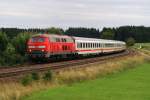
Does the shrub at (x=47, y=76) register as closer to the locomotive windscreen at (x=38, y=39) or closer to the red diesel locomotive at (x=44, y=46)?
the red diesel locomotive at (x=44, y=46)

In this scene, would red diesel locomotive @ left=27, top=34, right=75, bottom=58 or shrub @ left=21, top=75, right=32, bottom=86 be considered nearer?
shrub @ left=21, top=75, right=32, bottom=86

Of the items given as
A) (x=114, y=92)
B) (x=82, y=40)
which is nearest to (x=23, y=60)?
(x=82, y=40)

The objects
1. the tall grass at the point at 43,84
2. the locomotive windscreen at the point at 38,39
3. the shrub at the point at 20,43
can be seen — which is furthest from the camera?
the shrub at the point at 20,43

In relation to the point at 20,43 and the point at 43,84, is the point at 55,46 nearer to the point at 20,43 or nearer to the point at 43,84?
the point at 20,43

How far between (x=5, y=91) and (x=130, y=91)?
240 inches

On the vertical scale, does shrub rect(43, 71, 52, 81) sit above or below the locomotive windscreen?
below

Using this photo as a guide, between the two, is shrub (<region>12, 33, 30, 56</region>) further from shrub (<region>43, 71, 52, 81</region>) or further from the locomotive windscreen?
shrub (<region>43, 71, 52, 81</region>)

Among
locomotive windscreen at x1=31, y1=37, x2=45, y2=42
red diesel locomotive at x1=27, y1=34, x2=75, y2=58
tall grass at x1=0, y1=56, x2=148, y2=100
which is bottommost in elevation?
tall grass at x1=0, y1=56, x2=148, y2=100

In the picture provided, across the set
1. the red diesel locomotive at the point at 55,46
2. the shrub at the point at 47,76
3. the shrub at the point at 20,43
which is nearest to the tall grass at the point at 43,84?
the shrub at the point at 47,76

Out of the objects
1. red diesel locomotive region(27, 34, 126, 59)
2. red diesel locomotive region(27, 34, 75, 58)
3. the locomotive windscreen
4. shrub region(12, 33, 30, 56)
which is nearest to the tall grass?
red diesel locomotive region(27, 34, 75, 58)

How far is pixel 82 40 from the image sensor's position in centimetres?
5600

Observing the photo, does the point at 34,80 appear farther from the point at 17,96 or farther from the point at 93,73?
the point at 93,73

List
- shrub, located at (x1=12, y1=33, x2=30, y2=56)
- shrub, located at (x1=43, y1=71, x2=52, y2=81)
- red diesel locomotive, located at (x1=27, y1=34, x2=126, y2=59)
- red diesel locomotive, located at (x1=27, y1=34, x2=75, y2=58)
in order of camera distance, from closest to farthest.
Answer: shrub, located at (x1=43, y1=71, x2=52, y2=81)
red diesel locomotive, located at (x1=27, y1=34, x2=75, y2=58)
red diesel locomotive, located at (x1=27, y1=34, x2=126, y2=59)
shrub, located at (x1=12, y1=33, x2=30, y2=56)

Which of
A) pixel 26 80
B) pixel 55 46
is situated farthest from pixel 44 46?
pixel 26 80
